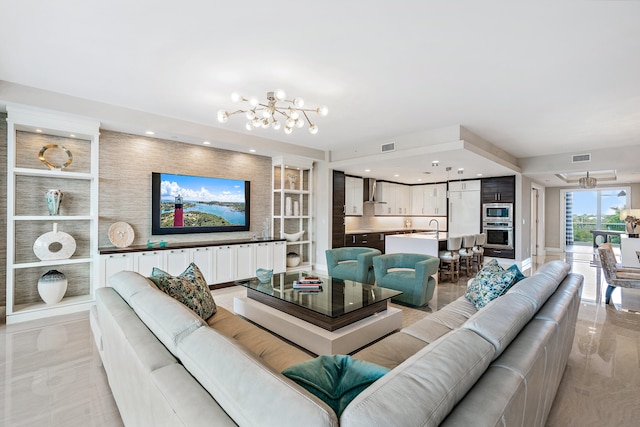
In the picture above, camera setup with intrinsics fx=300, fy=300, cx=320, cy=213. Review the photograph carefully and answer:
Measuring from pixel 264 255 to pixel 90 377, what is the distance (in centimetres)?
351

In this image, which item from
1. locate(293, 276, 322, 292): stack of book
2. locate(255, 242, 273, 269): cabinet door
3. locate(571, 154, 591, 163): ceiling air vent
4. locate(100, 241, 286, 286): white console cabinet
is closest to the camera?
locate(293, 276, 322, 292): stack of book

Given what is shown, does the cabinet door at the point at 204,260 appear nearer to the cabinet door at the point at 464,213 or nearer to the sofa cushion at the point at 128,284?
the sofa cushion at the point at 128,284

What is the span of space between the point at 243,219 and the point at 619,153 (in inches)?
295

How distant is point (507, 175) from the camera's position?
7496 millimetres

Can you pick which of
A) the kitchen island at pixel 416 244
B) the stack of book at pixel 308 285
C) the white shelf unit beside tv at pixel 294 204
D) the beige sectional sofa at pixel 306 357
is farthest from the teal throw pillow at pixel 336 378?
the white shelf unit beside tv at pixel 294 204

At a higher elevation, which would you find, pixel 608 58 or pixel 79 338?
pixel 608 58

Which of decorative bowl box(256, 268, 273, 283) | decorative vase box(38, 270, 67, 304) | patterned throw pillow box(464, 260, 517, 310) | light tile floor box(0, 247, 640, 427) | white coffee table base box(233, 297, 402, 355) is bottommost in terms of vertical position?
light tile floor box(0, 247, 640, 427)

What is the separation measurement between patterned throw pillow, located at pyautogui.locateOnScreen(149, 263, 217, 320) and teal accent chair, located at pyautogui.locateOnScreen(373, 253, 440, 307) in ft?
8.13

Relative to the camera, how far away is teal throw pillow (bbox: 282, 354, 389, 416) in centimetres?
101

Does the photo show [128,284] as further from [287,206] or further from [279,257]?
[287,206]

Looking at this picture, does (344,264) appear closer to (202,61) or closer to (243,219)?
(243,219)

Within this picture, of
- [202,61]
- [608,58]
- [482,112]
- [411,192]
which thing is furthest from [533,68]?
[411,192]

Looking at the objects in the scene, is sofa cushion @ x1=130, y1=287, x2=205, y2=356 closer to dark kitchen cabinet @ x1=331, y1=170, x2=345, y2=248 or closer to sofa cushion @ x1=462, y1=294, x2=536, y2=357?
sofa cushion @ x1=462, y1=294, x2=536, y2=357

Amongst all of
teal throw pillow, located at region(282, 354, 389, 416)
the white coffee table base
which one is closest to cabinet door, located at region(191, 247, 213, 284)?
the white coffee table base
